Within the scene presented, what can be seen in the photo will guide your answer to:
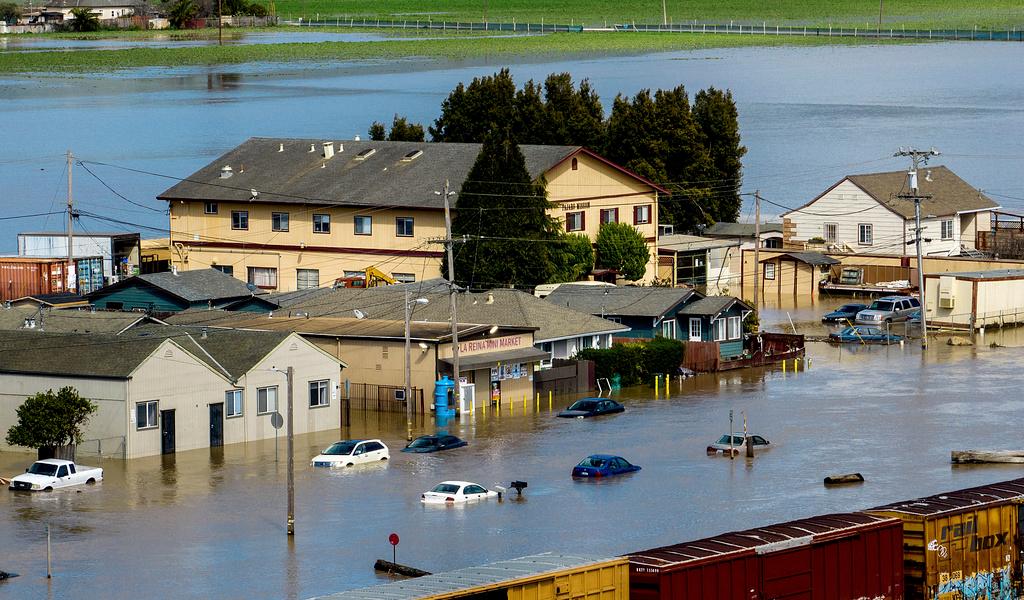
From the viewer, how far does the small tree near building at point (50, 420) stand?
53812 mm

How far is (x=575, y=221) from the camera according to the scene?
91000 mm

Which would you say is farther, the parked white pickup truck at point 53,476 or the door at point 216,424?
the door at point 216,424

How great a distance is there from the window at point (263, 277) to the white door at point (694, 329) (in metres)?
24.4

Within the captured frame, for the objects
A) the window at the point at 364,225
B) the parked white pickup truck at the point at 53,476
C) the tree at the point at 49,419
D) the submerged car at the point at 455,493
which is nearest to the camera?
the submerged car at the point at 455,493

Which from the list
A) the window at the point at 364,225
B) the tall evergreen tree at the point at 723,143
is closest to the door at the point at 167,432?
the window at the point at 364,225

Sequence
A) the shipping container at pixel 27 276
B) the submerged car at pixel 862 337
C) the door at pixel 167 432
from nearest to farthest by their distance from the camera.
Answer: the door at pixel 167 432, the submerged car at pixel 862 337, the shipping container at pixel 27 276

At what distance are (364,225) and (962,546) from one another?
187ft

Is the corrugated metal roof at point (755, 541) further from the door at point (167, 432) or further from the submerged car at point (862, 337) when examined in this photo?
the submerged car at point (862, 337)

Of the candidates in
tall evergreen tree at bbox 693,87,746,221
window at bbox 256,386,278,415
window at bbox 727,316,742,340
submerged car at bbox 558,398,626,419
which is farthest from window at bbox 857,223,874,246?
window at bbox 256,386,278,415

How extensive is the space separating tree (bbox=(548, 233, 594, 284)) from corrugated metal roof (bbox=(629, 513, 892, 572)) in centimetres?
5039

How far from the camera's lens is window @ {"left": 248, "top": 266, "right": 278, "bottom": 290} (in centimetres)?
9294

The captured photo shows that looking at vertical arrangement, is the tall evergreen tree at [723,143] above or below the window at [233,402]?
above

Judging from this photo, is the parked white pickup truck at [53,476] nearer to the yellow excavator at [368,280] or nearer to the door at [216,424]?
the door at [216,424]

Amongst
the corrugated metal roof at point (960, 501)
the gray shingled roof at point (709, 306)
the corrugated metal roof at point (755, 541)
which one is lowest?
the corrugated metal roof at point (755, 541)
